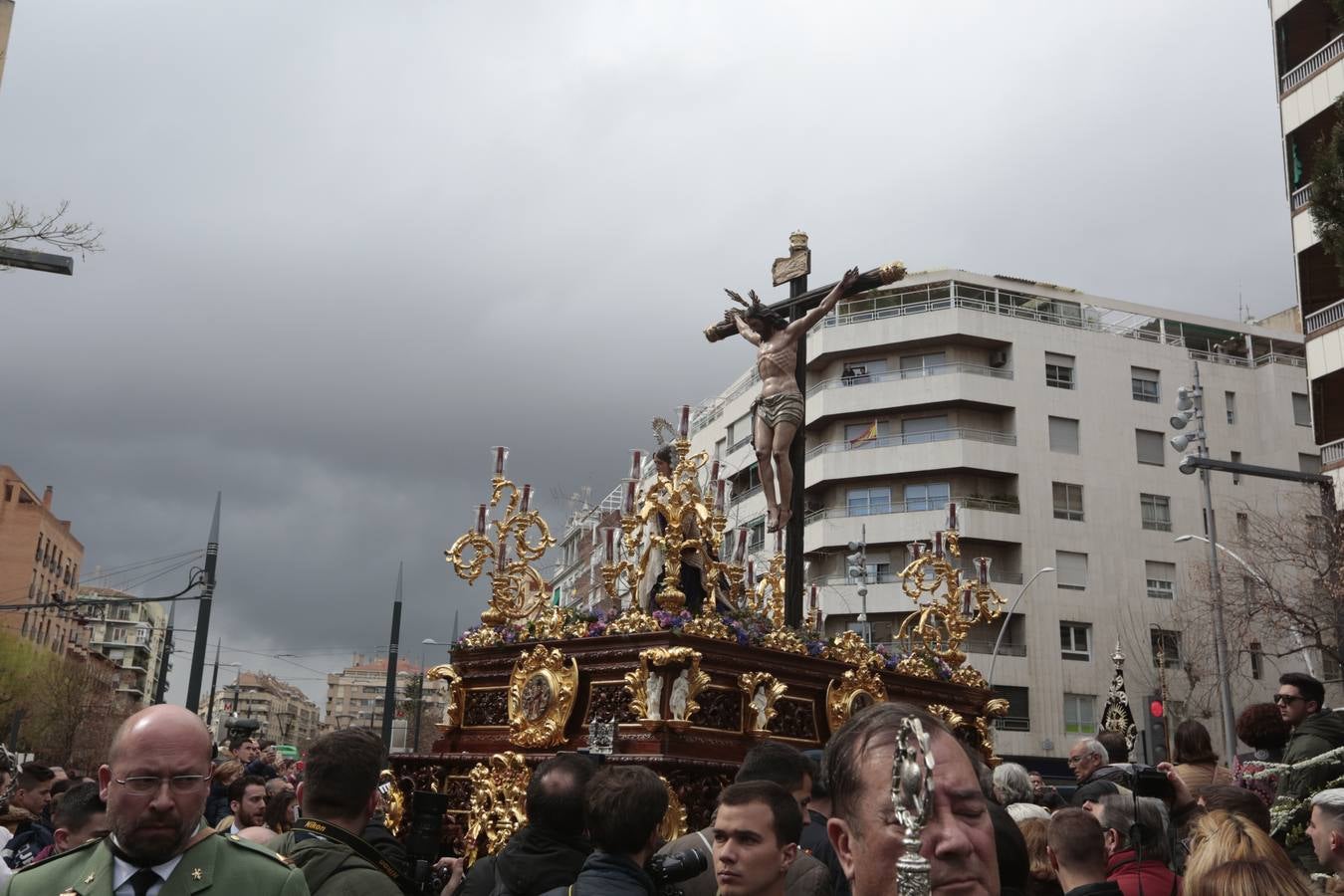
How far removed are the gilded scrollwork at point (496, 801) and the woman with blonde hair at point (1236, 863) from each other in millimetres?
8204

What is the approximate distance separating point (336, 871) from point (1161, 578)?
Result: 4859cm

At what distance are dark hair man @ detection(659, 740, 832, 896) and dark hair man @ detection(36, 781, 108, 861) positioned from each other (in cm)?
291

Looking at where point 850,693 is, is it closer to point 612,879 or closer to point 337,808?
point 612,879

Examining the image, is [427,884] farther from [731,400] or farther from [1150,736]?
[731,400]

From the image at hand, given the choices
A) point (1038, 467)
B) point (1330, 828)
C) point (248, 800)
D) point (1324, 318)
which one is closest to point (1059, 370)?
point (1038, 467)

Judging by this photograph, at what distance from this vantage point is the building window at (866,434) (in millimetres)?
Result: 48062

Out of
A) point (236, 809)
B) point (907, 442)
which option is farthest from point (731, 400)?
point (236, 809)

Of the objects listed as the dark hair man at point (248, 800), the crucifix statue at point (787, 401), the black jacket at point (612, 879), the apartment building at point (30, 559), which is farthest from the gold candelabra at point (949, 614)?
the apartment building at point (30, 559)

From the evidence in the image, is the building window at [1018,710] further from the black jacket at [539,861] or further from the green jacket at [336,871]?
the green jacket at [336,871]

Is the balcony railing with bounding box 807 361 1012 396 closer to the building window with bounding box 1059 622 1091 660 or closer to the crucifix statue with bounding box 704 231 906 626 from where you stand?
the building window with bounding box 1059 622 1091 660

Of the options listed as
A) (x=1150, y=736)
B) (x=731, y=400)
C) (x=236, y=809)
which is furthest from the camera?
(x=731, y=400)

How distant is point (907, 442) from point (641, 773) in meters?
44.0

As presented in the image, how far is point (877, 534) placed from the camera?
46562 millimetres

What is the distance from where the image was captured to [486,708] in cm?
1332
